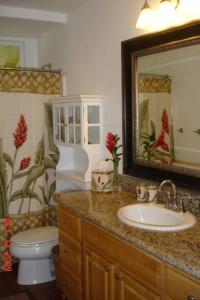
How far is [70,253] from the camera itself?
221 cm

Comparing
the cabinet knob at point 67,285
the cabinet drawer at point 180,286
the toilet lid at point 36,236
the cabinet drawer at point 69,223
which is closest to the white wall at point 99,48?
the cabinet drawer at point 69,223

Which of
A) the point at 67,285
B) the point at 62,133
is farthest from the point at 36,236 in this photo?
the point at 62,133

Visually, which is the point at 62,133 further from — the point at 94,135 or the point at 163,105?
the point at 163,105

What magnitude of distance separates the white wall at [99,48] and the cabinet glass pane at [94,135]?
7cm

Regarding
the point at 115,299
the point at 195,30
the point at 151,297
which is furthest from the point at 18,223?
the point at 195,30

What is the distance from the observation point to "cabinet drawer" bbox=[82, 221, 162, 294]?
146cm

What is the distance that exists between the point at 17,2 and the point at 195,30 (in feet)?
5.20

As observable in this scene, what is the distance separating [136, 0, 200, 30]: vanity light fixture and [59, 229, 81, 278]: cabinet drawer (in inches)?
55.1

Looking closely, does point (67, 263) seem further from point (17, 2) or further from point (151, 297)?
point (17, 2)

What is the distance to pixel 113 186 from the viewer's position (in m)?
2.41

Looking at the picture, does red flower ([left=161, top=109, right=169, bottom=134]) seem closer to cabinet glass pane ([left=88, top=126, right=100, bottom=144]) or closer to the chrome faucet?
the chrome faucet

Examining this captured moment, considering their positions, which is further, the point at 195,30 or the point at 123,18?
the point at 123,18

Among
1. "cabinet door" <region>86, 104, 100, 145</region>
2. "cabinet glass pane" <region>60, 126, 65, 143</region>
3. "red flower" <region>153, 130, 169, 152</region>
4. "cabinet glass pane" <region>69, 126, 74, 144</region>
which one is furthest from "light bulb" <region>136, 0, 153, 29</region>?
"cabinet glass pane" <region>60, 126, 65, 143</region>

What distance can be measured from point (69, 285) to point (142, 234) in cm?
96
